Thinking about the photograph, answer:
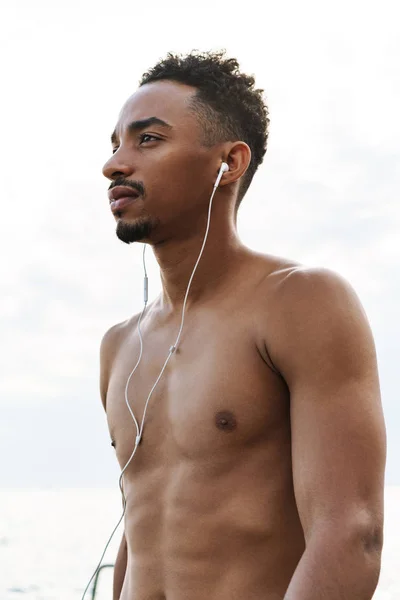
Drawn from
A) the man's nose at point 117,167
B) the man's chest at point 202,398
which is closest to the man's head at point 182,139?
the man's nose at point 117,167

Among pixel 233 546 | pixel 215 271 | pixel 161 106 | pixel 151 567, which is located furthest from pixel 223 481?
pixel 161 106

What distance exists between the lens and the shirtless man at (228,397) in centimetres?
240

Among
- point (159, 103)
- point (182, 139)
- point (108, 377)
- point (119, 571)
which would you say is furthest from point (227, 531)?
point (159, 103)

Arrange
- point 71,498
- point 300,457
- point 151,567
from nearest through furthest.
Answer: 1. point 300,457
2. point 151,567
3. point 71,498

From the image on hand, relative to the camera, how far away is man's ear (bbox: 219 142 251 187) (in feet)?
10.1

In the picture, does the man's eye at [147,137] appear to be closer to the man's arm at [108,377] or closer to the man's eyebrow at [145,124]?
the man's eyebrow at [145,124]

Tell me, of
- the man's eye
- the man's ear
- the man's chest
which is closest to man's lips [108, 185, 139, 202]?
the man's eye

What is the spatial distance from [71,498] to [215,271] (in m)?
90.3

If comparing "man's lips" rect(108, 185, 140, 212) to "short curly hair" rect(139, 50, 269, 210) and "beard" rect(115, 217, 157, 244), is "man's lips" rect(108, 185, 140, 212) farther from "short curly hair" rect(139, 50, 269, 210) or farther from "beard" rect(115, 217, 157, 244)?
"short curly hair" rect(139, 50, 269, 210)

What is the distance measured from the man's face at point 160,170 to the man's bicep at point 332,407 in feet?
1.84

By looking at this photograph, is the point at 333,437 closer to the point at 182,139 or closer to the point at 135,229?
the point at 135,229

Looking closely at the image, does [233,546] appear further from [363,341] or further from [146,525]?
[363,341]

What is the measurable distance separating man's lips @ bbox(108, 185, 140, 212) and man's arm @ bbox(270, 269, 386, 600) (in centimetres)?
62

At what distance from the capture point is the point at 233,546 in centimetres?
252
